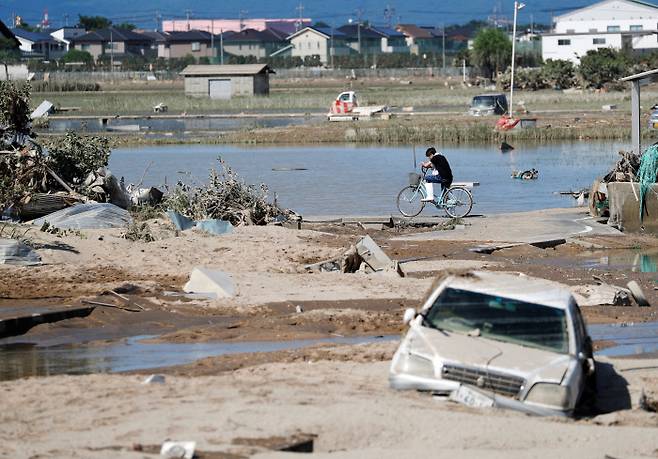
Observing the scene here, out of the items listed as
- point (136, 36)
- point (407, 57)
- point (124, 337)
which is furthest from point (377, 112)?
point (136, 36)

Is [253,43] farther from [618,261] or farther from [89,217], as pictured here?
[618,261]

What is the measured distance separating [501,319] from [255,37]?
7366 inches

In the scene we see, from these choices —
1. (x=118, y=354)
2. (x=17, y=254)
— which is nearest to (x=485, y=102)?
(x=17, y=254)

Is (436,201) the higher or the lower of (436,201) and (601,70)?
the lower

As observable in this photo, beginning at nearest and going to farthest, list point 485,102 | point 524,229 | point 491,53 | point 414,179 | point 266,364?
1. point 266,364
2. point 524,229
3. point 414,179
4. point 485,102
5. point 491,53

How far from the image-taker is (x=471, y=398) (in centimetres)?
1127

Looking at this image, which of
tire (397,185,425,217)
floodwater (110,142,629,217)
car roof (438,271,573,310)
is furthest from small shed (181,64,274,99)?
car roof (438,271,573,310)

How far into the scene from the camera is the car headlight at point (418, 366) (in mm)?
11469

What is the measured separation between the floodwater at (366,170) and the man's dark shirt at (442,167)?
1823mm

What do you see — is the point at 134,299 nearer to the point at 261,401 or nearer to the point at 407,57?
the point at 261,401

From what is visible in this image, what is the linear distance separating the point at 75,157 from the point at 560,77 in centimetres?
7669

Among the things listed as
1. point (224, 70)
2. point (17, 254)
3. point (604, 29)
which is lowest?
point (17, 254)

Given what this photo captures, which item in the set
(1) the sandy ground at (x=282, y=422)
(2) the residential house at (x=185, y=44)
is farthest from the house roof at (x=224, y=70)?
(2) the residential house at (x=185, y=44)

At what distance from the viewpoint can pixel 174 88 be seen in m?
118
